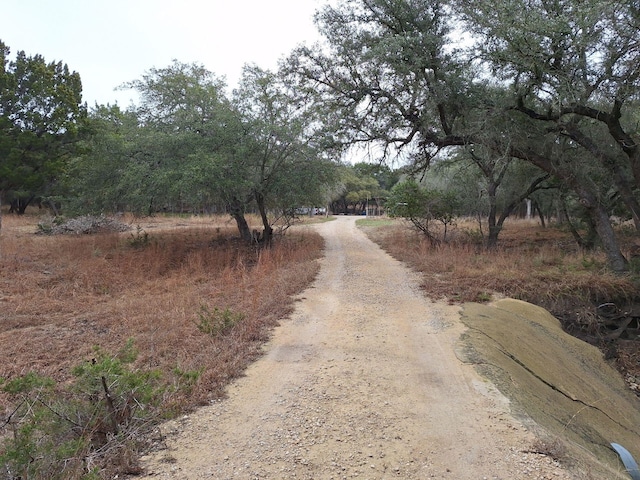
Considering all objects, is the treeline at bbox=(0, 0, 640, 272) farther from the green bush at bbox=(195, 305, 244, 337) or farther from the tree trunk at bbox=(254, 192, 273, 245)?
the green bush at bbox=(195, 305, 244, 337)

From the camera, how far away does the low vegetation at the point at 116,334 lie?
3.21 m

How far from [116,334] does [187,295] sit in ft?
7.75

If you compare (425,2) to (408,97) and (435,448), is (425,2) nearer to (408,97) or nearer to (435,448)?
(408,97)

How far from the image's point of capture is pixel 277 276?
34.1 feet

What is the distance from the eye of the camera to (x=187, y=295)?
927cm

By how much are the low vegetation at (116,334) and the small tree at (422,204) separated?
361cm

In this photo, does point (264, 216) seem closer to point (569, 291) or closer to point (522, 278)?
Answer: point (522, 278)

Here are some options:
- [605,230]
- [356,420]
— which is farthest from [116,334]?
[605,230]

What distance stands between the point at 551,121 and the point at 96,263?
14.3 metres

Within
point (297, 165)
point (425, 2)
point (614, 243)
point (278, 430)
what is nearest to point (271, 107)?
point (297, 165)

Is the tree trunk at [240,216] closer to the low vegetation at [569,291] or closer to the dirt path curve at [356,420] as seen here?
the low vegetation at [569,291]

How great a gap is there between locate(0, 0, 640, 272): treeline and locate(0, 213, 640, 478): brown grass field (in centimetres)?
197

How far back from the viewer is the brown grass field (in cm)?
552

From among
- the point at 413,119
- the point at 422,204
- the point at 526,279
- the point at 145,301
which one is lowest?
the point at 145,301
